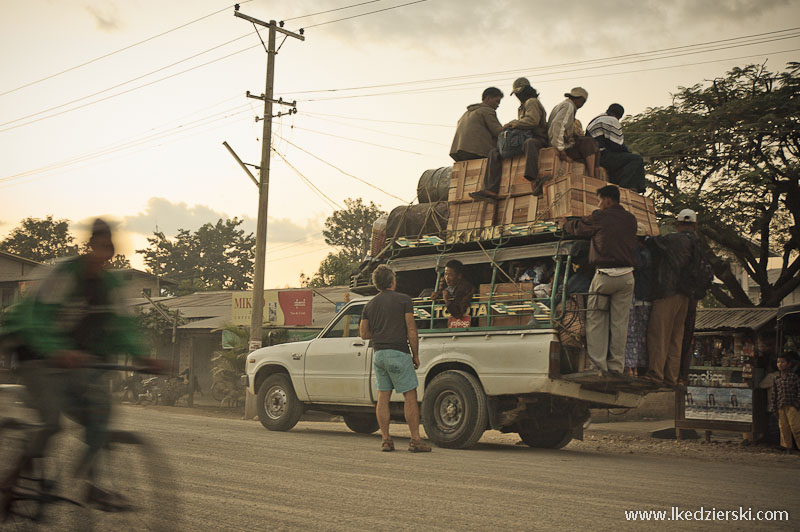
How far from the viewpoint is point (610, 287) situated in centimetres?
877

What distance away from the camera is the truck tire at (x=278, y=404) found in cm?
1173

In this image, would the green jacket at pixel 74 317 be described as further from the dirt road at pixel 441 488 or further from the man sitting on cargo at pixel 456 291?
the man sitting on cargo at pixel 456 291

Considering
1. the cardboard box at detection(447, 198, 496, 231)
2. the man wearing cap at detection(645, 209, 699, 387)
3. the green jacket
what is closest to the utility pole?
the cardboard box at detection(447, 198, 496, 231)

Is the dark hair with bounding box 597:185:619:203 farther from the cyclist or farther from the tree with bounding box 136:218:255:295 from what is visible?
the tree with bounding box 136:218:255:295

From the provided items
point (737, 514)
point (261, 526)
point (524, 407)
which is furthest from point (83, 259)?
point (524, 407)

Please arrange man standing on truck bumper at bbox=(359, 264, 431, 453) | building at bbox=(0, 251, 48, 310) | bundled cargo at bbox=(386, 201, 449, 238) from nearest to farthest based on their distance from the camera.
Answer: man standing on truck bumper at bbox=(359, 264, 431, 453)
bundled cargo at bbox=(386, 201, 449, 238)
building at bbox=(0, 251, 48, 310)

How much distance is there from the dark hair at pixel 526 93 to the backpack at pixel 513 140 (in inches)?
21.4

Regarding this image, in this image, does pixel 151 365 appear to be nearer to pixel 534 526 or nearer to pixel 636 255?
pixel 534 526

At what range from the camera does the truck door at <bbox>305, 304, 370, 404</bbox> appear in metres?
11.0

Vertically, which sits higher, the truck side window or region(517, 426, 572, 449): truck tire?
the truck side window

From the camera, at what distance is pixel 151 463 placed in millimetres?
4020

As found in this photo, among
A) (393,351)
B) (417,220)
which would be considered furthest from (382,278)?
(417,220)

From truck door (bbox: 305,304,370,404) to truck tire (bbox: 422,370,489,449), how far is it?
123 cm

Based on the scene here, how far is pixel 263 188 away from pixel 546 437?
487 inches
